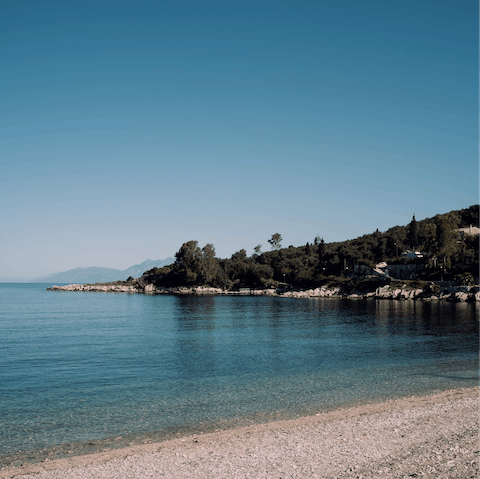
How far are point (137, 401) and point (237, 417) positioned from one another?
19.6 feet

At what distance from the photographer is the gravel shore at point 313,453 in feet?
40.2

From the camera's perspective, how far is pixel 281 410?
19.8 m

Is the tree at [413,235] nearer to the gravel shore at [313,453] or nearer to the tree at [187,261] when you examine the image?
the tree at [187,261]

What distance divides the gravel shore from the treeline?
4161 inches

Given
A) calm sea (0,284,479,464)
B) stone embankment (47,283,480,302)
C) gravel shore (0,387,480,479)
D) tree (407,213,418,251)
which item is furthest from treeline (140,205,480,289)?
gravel shore (0,387,480,479)

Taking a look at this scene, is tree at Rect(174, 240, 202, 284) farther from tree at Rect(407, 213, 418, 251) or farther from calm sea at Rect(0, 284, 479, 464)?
calm sea at Rect(0, 284, 479, 464)

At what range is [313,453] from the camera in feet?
45.2

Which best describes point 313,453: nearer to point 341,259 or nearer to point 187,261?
point 341,259

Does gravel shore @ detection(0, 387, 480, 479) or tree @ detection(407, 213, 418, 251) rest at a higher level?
tree @ detection(407, 213, 418, 251)

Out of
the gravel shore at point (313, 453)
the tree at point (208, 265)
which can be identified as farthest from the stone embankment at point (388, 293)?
the gravel shore at point (313, 453)

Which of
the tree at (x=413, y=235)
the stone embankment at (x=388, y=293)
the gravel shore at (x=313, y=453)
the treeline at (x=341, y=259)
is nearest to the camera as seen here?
the gravel shore at (x=313, y=453)

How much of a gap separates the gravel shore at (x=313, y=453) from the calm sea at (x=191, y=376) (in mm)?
1662

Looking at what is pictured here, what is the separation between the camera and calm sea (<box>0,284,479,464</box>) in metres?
17.7

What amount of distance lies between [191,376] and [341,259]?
135m
